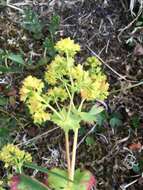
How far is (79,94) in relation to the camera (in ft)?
7.92

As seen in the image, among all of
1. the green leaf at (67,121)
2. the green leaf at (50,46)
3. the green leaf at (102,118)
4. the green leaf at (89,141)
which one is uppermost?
the green leaf at (50,46)

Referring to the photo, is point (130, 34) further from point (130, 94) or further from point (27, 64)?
point (27, 64)

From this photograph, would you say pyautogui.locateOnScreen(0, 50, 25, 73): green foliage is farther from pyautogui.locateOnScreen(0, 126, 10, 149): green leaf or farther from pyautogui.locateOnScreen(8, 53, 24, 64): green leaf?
pyautogui.locateOnScreen(0, 126, 10, 149): green leaf

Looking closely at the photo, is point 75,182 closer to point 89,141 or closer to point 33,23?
point 89,141

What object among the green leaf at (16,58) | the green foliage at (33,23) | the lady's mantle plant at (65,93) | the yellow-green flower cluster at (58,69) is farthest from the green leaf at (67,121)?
the green foliage at (33,23)

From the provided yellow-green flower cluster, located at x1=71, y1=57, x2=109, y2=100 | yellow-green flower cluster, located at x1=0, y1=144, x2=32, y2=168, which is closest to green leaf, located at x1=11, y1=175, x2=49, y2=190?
yellow-green flower cluster, located at x1=0, y1=144, x2=32, y2=168

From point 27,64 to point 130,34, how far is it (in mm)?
483

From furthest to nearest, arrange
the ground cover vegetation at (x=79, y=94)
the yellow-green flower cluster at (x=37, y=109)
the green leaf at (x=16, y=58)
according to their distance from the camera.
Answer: the green leaf at (x=16, y=58) < the ground cover vegetation at (x=79, y=94) < the yellow-green flower cluster at (x=37, y=109)

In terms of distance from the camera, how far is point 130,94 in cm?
241

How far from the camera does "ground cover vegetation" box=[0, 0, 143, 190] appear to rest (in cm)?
226

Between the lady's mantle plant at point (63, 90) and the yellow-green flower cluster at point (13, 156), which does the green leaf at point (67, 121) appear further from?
the yellow-green flower cluster at point (13, 156)

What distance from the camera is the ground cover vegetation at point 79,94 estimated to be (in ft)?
7.43

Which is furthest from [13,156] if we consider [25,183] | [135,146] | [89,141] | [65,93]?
[135,146]

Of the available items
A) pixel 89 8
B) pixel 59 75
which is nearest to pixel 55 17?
pixel 89 8
